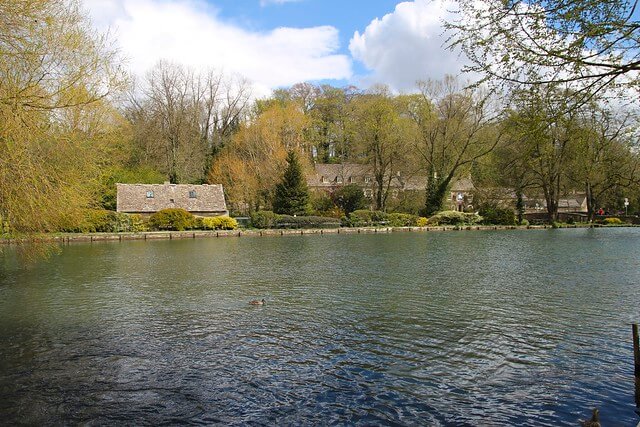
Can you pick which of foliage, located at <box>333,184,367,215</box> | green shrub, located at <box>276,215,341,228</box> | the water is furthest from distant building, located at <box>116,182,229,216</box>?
the water

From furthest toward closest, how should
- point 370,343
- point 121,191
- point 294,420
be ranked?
point 121,191, point 370,343, point 294,420

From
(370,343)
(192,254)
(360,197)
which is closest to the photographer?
(370,343)

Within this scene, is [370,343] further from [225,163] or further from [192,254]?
[225,163]

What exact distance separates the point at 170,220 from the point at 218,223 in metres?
4.19

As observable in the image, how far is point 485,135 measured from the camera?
48750 mm

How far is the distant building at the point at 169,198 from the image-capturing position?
4343 cm

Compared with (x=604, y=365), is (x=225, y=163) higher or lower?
higher

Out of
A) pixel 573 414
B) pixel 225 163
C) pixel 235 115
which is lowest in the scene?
pixel 573 414

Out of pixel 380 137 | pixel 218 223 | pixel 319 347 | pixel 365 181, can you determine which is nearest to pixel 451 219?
pixel 380 137

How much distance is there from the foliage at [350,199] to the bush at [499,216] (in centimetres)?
1293

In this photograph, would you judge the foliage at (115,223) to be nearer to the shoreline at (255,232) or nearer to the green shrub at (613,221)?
the shoreline at (255,232)

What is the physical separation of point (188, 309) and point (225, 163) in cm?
4222

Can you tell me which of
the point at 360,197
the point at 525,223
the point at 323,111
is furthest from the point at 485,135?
the point at 323,111

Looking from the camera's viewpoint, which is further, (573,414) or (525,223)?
(525,223)
